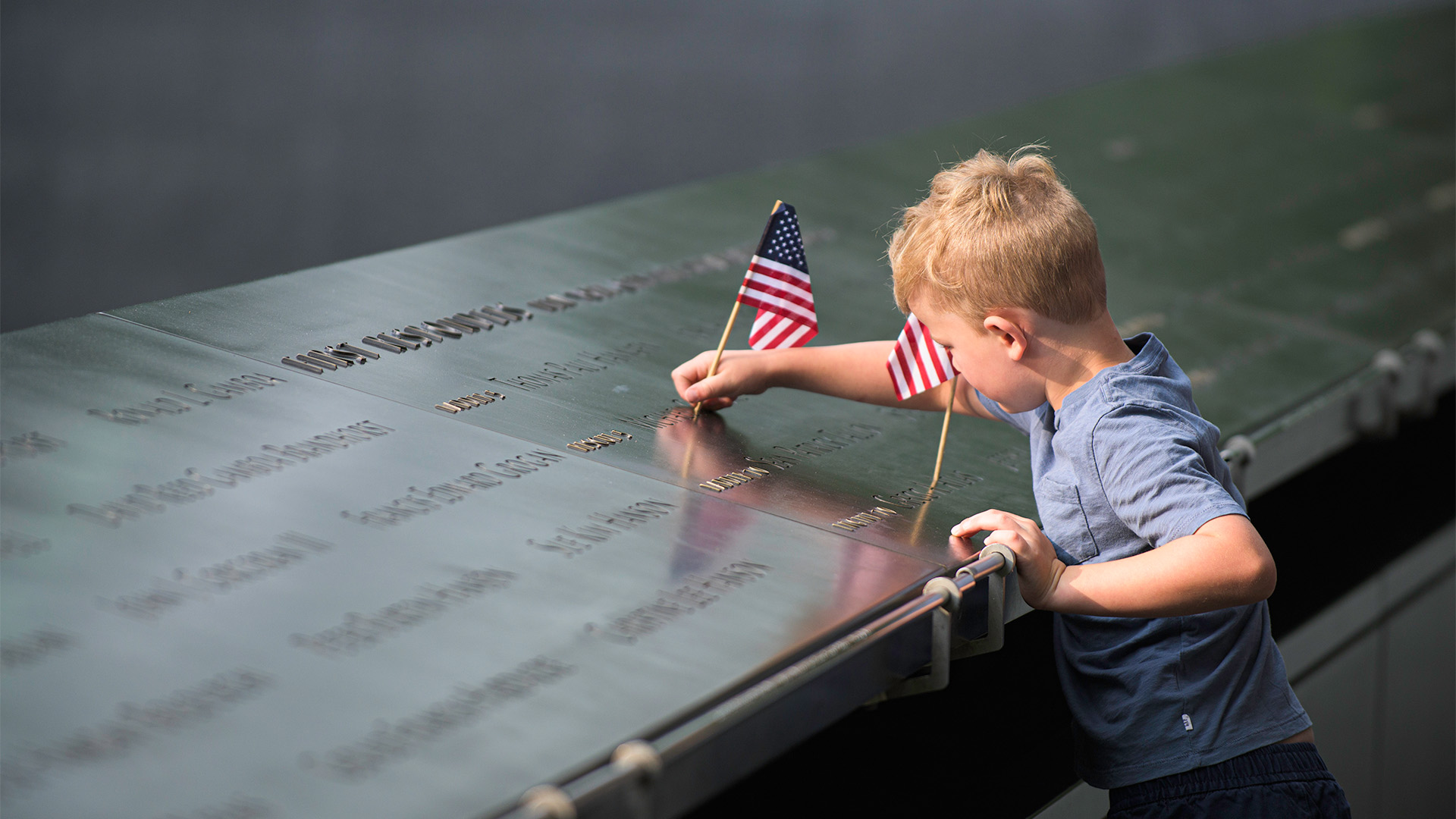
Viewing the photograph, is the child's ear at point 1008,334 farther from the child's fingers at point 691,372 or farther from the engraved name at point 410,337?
the engraved name at point 410,337

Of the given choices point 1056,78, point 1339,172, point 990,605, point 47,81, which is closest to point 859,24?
point 1056,78

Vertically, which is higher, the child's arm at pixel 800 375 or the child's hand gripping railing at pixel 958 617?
the child's arm at pixel 800 375

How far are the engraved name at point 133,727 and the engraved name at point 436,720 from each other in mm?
140

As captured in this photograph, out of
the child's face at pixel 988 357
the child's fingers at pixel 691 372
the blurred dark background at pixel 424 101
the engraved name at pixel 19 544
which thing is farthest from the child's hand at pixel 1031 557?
the blurred dark background at pixel 424 101

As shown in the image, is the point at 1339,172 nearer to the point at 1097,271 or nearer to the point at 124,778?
the point at 1097,271

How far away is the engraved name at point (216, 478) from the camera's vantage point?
177 cm

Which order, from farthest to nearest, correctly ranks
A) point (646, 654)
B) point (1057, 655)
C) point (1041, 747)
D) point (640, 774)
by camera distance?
1. point (1041, 747)
2. point (1057, 655)
3. point (646, 654)
4. point (640, 774)

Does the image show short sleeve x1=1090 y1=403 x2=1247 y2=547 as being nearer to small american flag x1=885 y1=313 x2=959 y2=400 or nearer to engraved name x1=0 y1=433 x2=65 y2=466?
small american flag x1=885 y1=313 x2=959 y2=400

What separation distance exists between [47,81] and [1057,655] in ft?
19.2

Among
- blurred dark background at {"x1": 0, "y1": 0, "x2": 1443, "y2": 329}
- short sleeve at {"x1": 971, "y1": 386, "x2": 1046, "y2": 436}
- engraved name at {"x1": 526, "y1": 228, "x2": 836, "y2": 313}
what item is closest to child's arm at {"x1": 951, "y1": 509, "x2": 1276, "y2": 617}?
short sleeve at {"x1": 971, "y1": 386, "x2": 1046, "y2": 436}

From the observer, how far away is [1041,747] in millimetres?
2943

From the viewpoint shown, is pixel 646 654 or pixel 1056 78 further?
pixel 1056 78

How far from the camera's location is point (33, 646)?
149cm

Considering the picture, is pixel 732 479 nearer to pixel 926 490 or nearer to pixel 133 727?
pixel 926 490
